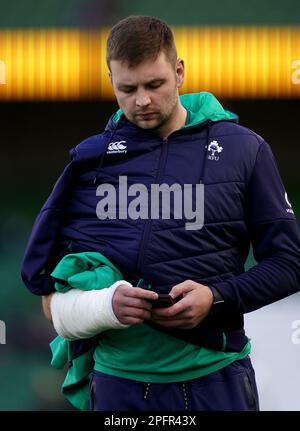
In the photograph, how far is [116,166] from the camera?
2.34 meters

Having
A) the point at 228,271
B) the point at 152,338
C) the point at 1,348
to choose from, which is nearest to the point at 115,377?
the point at 152,338

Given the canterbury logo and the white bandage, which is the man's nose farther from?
the white bandage

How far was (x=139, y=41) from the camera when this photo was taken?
2.26 meters

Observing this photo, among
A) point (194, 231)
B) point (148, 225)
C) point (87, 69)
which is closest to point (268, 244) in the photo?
point (194, 231)

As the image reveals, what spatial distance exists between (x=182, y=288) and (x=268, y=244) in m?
0.30

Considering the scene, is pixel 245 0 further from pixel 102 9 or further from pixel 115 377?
pixel 115 377

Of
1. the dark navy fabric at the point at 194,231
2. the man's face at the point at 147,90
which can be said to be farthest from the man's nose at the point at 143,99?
the dark navy fabric at the point at 194,231

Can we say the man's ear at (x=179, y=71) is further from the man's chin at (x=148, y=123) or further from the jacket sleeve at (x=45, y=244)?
the jacket sleeve at (x=45, y=244)

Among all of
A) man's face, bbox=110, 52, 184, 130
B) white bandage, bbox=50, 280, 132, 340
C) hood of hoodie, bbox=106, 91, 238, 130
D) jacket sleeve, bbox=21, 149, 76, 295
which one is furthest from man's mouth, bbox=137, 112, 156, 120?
white bandage, bbox=50, 280, 132, 340

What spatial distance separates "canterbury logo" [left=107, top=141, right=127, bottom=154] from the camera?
2.33 m

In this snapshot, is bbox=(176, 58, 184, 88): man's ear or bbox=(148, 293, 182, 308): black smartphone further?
bbox=(176, 58, 184, 88): man's ear

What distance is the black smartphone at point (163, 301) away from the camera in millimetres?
2098

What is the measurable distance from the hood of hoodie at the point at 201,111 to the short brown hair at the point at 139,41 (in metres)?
0.16

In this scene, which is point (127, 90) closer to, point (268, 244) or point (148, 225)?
point (148, 225)
